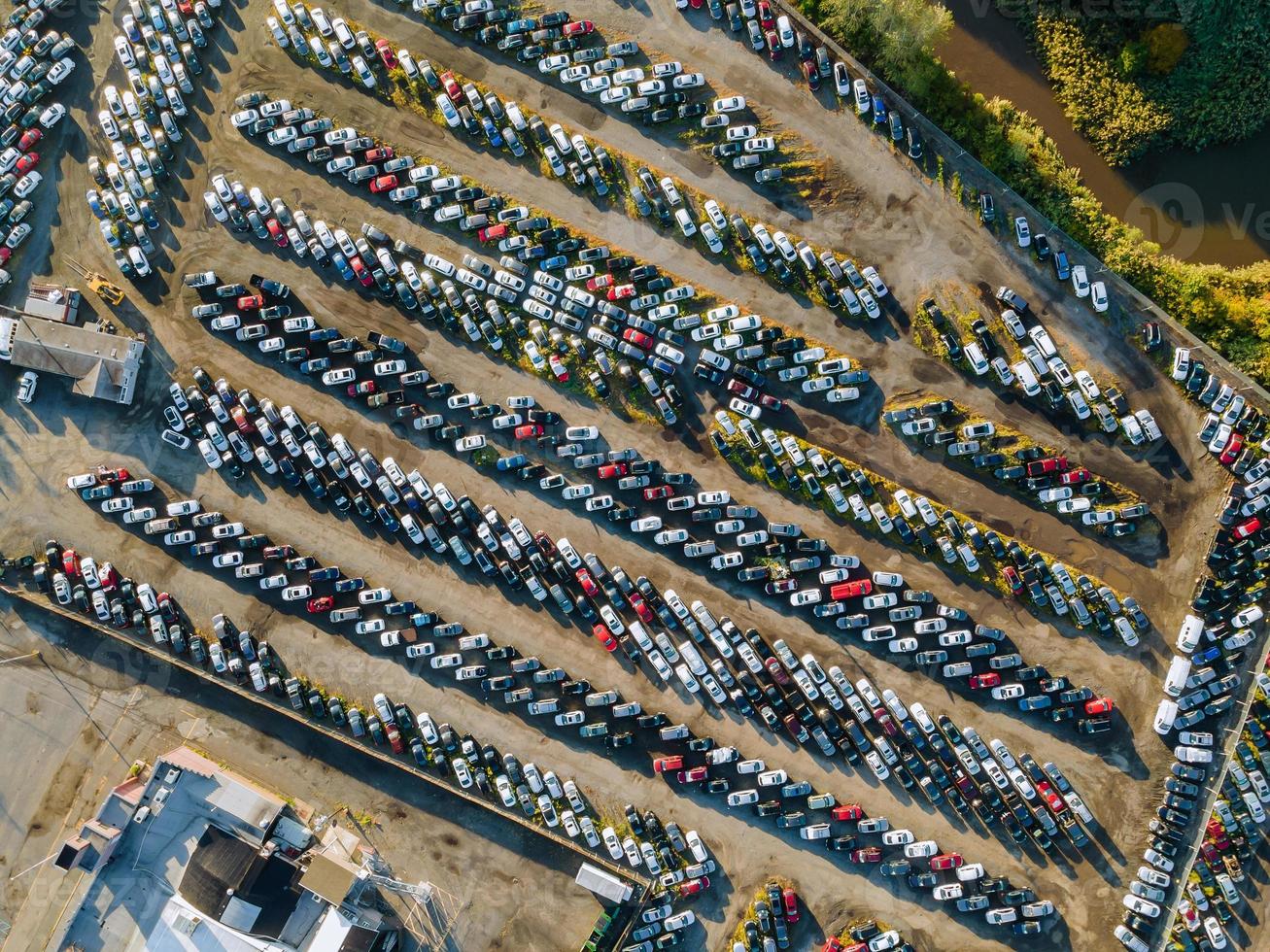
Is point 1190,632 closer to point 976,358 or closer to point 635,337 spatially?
point 976,358

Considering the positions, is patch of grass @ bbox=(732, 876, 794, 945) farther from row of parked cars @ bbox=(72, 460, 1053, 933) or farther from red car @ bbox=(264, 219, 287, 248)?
red car @ bbox=(264, 219, 287, 248)

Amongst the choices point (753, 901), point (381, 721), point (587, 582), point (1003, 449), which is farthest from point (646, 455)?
point (753, 901)

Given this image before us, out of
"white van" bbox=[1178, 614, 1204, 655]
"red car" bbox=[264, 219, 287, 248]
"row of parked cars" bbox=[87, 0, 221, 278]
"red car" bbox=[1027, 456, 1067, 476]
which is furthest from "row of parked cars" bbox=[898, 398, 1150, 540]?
"row of parked cars" bbox=[87, 0, 221, 278]

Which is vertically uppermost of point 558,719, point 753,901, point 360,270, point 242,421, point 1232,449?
point 1232,449

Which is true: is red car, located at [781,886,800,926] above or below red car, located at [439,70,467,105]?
below

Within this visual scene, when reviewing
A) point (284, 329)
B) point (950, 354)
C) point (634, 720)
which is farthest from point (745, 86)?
point (634, 720)

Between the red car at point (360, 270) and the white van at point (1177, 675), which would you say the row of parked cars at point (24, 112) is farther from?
the white van at point (1177, 675)

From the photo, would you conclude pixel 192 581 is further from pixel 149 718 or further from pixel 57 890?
pixel 57 890
